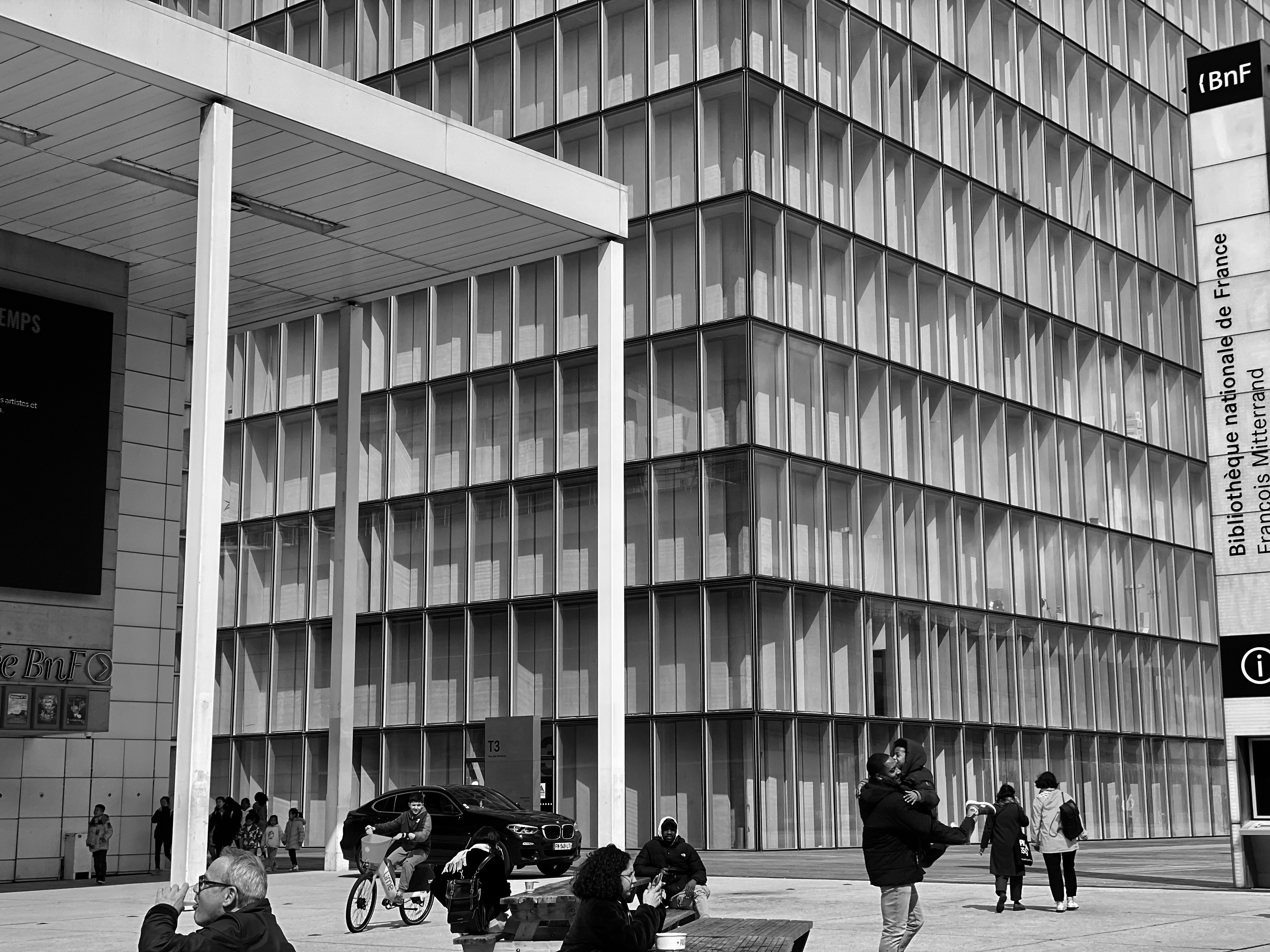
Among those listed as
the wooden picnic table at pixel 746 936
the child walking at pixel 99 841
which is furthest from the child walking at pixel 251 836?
the wooden picnic table at pixel 746 936

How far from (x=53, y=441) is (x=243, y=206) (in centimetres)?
521

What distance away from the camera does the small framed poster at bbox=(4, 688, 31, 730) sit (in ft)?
80.3

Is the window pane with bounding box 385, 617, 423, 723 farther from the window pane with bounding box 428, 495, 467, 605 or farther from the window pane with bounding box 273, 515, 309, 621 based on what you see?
the window pane with bounding box 273, 515, 309, 621

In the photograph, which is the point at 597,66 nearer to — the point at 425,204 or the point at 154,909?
the point at 425,204

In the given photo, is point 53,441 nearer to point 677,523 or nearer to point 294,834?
point 294,834

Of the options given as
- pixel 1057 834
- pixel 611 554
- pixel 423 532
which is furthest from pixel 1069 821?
pixel 423 532

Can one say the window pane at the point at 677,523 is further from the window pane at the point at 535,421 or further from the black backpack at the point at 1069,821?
the black backpack at the point at 1069,821

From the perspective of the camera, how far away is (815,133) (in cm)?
4338

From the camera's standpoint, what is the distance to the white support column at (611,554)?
926 inches

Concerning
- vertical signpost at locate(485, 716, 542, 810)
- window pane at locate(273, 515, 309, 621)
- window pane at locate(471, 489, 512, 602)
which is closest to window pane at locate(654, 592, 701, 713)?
window pane at locate(471, 489, 512, 602)

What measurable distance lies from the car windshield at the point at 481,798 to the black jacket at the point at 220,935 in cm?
2146

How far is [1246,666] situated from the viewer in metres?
23.0

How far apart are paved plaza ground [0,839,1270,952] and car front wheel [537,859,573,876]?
292 mm

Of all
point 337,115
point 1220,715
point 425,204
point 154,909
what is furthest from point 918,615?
point 154,909
